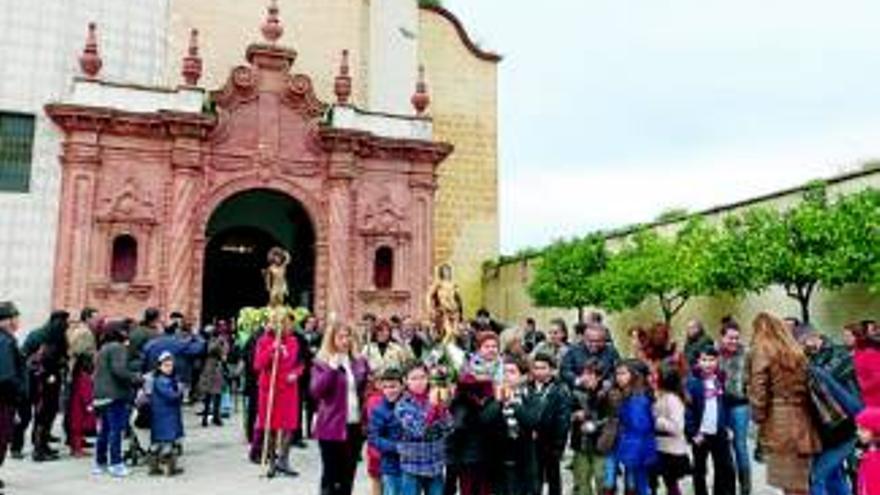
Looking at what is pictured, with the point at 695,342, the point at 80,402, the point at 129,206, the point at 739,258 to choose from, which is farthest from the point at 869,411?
the point at 129,206

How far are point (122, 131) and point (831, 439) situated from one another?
726 inches

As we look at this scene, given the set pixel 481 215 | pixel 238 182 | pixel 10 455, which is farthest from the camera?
pixel 481 215

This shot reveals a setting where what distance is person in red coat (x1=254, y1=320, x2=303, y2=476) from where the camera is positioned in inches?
447

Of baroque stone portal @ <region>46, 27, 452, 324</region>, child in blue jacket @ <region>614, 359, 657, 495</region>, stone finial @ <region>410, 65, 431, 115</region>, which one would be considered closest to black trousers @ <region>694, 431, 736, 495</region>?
child in blue jacket @ <region>614, 359, 657, 495</region>

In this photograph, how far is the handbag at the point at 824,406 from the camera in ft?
24.5

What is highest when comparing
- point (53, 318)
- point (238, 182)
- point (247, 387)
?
point (238, 182)

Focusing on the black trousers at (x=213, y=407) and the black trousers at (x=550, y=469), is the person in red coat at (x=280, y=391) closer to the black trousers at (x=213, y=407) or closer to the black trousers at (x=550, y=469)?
the black trousers at (x=550, y=469)

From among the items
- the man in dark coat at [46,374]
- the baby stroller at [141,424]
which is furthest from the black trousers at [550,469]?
the man in dark coat at [46,374]

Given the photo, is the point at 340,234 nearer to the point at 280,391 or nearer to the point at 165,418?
the point at 280,391

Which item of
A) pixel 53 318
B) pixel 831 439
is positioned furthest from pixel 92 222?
pixel 831 439

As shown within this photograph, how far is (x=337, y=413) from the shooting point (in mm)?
8984

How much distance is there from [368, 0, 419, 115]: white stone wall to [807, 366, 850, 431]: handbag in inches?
861

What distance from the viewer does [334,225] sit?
2369cm

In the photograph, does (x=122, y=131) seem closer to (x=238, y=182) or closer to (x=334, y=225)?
(x=238, y=182)
